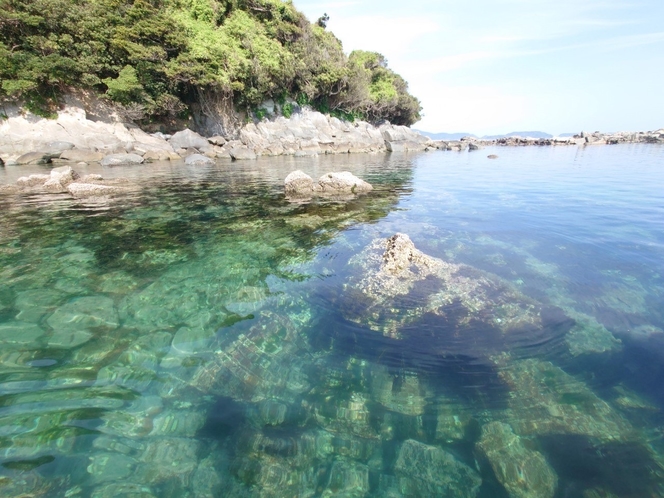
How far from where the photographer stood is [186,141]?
30.3m

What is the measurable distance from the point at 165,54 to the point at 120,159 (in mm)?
13802

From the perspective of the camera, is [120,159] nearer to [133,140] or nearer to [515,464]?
[133,140]

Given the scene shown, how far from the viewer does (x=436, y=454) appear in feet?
7.84

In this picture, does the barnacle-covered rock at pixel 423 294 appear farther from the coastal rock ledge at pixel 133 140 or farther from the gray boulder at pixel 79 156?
the gray boulder at pixel 79 156

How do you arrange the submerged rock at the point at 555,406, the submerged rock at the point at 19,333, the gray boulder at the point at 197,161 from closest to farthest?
the submerged rock at the point at 555,406 → the submerged rock at the point at 19,333 → the gray boulder at the point at 197,161

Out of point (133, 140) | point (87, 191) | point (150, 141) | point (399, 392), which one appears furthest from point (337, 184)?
point (133, 140)

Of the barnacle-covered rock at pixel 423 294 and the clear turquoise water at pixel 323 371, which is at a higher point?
the barnacle-covered rock at pixel 423 294

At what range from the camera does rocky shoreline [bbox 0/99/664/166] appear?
24.0 meters

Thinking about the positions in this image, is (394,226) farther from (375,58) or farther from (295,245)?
(375,58)

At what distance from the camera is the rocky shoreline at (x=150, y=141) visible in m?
24.0

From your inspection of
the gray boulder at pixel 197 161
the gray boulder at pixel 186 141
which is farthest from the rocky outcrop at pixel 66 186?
the gray boulder at pixel 186 141

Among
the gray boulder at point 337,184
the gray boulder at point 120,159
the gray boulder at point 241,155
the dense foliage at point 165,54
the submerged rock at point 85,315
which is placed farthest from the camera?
the gray boulder at point 241,155

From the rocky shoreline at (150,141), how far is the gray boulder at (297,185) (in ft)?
51.8

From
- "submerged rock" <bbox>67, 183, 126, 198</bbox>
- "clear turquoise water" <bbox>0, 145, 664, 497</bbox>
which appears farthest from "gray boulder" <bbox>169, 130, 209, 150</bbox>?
"clear turquoise water" <bbox>0, 145, 664, 497</bbox>
